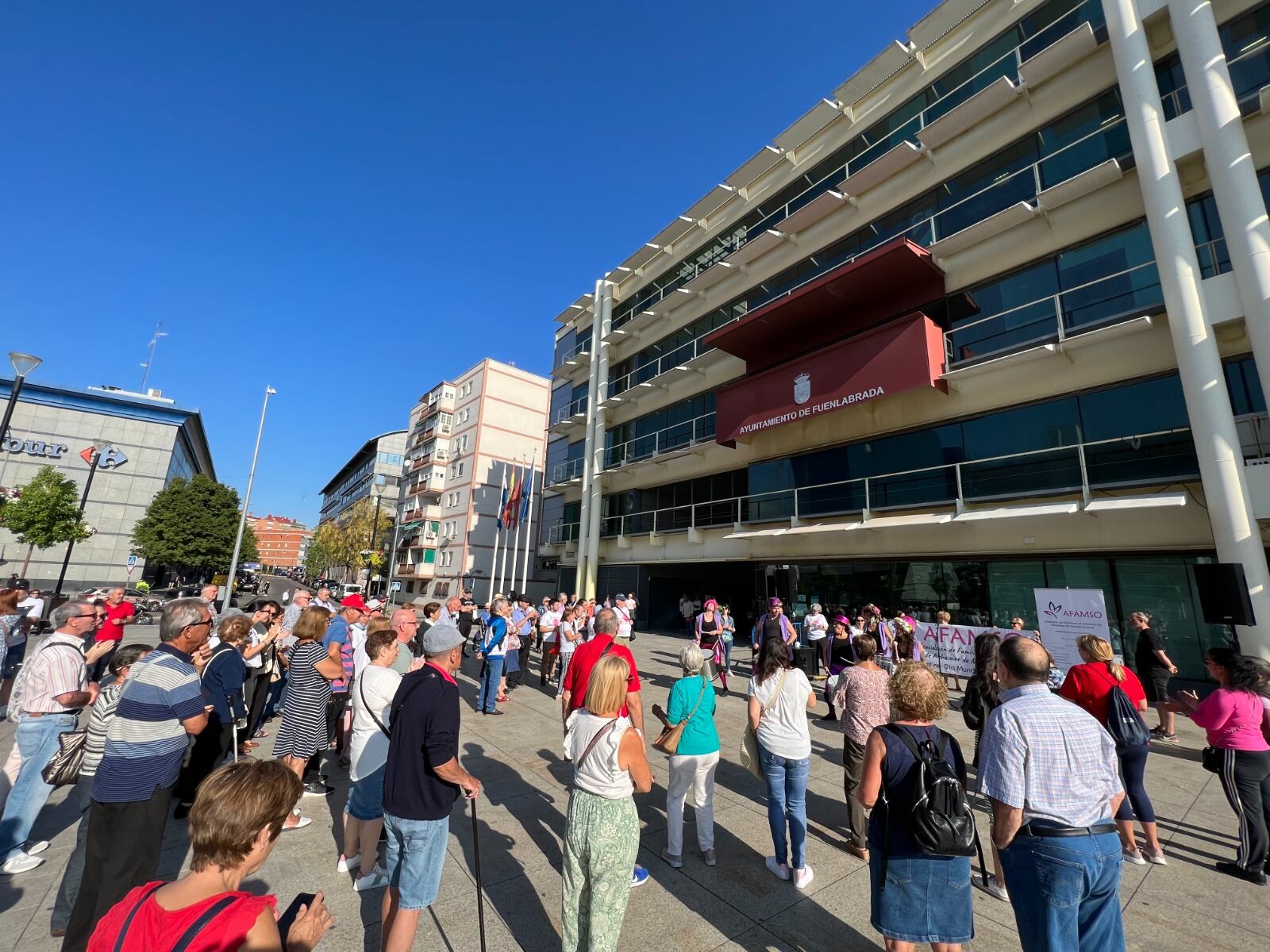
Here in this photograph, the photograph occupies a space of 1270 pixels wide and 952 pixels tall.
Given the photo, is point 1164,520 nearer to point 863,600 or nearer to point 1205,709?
point 863,600

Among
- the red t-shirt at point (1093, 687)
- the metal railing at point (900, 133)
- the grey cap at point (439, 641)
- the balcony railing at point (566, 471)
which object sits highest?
the metal railing at point (900, 133)

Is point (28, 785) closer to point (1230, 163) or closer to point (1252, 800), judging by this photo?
point (1252, 800)

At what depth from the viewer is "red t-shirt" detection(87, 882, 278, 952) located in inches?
55.7

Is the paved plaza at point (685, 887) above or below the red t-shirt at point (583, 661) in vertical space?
below

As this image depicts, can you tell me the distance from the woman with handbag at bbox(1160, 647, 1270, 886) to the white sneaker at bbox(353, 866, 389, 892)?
21.5 ft

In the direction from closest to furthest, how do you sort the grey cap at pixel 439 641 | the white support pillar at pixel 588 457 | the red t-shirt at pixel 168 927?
the red t-shirt at pixel 168 927
the grey cap at pixel 439 641
the white support pillar at pixel 588 457

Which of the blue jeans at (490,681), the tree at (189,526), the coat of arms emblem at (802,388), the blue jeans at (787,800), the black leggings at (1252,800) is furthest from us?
the tree at (189,526)

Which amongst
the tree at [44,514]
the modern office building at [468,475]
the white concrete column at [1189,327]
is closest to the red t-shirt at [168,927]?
the white concrete column at [1189,327]

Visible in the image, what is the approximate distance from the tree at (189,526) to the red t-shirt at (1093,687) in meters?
48.4

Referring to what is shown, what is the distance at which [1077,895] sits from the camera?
96.9 inches

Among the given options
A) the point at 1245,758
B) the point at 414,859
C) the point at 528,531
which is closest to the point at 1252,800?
the point at 1245,758

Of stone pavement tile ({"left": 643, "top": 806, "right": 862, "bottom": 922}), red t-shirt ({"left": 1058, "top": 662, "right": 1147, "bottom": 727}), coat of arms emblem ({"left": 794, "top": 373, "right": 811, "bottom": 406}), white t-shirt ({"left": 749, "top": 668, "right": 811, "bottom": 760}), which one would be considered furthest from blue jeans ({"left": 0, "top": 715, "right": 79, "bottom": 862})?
coat of arms emblem ({"left": 794, "top": 373, "right": 811, "bottom": 406})

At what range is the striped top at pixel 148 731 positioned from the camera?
3.07 metres

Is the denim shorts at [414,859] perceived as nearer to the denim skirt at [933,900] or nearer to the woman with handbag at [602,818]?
the woman with handbag at [602,818]
